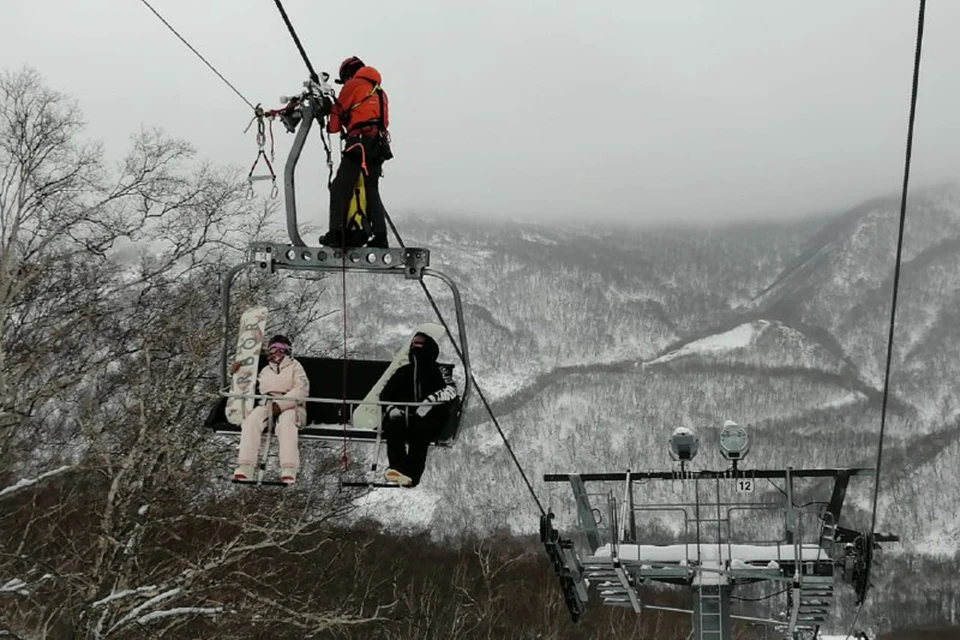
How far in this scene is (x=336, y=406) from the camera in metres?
10.2

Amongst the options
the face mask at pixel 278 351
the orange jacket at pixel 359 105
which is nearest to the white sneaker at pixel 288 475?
the face mask at pixel 278 351

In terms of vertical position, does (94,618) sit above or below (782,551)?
below

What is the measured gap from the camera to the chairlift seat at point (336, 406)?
28.3 feet

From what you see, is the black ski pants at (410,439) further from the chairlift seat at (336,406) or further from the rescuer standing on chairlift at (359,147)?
the rescuer standing on chairlift at (359,147)

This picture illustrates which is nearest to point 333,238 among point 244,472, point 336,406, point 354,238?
point 354,238

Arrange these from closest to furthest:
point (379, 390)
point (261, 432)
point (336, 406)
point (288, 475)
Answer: point (288, 475)
point (261, 432)
point (379, 390)
point (336, 406)

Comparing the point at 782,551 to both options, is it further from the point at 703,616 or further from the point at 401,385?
the point at 401,385

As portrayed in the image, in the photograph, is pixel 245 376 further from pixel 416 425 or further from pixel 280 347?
pixel 416 425

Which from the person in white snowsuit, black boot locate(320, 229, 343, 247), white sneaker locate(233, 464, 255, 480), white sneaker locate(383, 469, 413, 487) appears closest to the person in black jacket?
white sneaker locate(383, 469, 413, 487)

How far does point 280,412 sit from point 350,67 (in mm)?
2555

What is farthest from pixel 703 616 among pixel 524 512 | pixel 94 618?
pixel 524 512

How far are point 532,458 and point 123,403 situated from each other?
171m

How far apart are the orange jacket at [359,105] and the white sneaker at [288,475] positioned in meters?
2.38

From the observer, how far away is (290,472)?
8.13 meters
